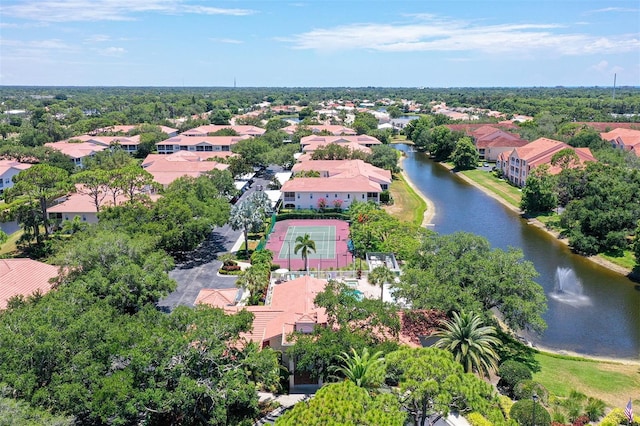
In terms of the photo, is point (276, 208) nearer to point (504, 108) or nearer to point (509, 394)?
point (509, 394)

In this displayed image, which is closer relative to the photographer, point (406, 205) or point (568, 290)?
point (568, 290)

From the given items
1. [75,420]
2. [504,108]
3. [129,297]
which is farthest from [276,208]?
[504,108]

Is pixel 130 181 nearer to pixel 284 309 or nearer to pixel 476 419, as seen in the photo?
pixel 284 309

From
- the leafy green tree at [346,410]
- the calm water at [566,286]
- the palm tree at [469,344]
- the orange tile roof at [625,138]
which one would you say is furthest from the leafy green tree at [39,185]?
the orange tile roof at [625,138]

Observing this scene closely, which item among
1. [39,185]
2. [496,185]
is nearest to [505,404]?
[39,185]

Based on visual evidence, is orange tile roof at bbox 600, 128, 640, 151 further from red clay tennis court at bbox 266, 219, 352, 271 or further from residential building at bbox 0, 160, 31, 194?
residential building at bbox 0, 160, 31, 194
